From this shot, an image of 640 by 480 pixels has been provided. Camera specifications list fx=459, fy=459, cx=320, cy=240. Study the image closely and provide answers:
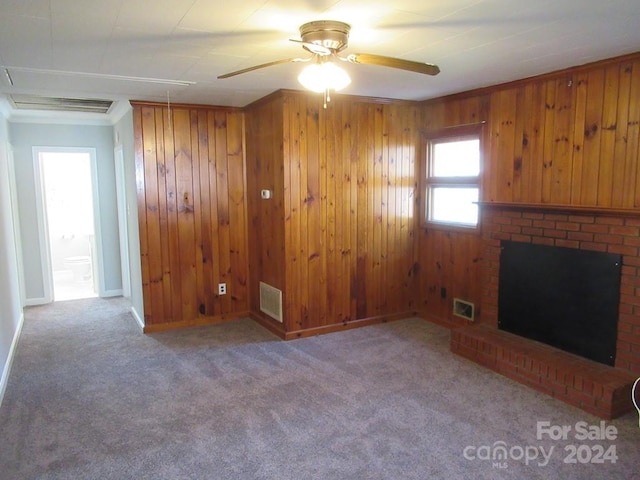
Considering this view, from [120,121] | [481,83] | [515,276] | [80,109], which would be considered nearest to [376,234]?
[515,276]

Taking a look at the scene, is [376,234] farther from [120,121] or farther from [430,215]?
[120,121]

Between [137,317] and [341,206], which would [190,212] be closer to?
[137,317]

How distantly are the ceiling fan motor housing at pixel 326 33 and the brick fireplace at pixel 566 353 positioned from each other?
2.18 m

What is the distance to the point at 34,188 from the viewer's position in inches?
228

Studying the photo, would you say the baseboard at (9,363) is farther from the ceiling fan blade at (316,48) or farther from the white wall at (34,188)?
the ceiling fan blade at (316,48)

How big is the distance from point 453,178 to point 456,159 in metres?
0.20

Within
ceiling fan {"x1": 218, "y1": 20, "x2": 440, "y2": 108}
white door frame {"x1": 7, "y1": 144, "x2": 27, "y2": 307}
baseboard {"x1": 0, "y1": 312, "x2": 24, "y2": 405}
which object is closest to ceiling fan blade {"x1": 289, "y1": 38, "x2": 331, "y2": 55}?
ceiling fan {"x1": 218, "y1": 20, "x2": 440, "y2": 108}

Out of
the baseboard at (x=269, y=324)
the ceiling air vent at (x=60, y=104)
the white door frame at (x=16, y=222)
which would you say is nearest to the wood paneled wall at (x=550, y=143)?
the baseboard at (x=269, y=324)

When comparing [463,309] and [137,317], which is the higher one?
[463,309]

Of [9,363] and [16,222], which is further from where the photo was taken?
[16,222]

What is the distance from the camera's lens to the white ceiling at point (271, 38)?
85.1 inches

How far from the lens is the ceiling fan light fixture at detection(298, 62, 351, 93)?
243 centimetres

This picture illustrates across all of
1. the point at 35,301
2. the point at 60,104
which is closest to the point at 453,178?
the point at 60,104

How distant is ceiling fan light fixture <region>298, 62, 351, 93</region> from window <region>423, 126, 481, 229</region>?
2237mm
